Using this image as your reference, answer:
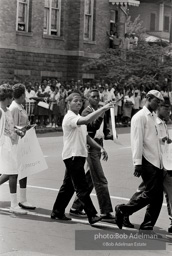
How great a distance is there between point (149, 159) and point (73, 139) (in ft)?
3.77

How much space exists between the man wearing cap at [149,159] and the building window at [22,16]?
23.9 meters

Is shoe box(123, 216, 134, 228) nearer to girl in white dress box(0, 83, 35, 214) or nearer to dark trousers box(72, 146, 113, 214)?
dark trousers box(72, 146, 113, 214)

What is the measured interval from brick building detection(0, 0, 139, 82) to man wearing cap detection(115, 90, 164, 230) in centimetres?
2171

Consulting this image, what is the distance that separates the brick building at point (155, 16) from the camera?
155 ft

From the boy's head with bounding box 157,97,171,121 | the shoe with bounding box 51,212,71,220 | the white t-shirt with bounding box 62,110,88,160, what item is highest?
the boy's head with bounding box 157,97,171,121

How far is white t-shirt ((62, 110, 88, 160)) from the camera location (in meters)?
8.97

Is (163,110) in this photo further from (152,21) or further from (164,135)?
(152,21)

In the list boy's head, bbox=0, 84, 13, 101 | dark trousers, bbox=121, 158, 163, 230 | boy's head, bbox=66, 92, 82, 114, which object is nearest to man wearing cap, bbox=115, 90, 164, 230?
dark trousers, bbox=121, 158, 163, 230

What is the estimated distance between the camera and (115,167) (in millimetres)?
15367

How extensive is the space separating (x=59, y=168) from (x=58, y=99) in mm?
12328

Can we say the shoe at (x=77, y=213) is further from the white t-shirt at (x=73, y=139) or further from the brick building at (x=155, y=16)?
the brick building at (x=155, y=16)

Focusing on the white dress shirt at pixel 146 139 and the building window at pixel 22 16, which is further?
the building window at pixel 22 16

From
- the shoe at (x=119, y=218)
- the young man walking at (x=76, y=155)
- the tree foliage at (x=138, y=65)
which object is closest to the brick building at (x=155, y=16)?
the tree foliage at (x=138, y=65)

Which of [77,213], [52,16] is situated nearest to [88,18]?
[52,16]
